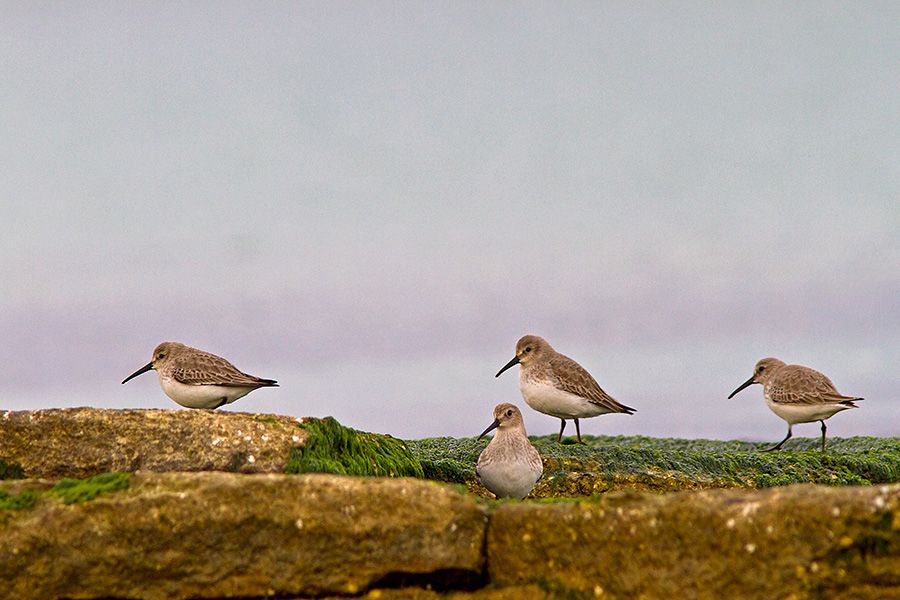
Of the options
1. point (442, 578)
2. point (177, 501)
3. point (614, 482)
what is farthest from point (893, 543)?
point (614, 482)

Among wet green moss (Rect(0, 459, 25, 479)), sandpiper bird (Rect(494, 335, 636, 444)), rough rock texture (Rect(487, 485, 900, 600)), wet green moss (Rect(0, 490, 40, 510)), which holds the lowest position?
rough rock texture (Rect(487, 485, 900, 600))

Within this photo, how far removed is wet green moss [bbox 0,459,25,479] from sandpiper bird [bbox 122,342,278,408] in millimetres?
4828

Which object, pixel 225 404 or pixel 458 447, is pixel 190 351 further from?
pixel 458 447

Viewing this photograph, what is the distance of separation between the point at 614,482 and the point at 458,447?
9.30 ft

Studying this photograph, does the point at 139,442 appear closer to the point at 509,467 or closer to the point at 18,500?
the point at 18,500

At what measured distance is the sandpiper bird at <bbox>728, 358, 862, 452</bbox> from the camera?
1525 cm

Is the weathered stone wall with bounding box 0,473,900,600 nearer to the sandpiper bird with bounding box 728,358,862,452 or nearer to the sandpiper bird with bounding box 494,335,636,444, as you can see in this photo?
the sandpiper bird with bounding box 494,335,636,444

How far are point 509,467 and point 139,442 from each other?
3564 mm

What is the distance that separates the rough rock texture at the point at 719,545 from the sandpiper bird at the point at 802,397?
10.4 m

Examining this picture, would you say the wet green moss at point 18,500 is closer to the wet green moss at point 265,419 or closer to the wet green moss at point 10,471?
the wet green moss at point 10,471

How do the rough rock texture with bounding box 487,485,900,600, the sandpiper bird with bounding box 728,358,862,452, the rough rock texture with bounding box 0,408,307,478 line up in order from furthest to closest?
the sandpiper bird with bounding box 728,358,862,452 → the rough rock texture with bounding box 0,408,307,478 → the rough rock texture with bounding box 487,485,900,600

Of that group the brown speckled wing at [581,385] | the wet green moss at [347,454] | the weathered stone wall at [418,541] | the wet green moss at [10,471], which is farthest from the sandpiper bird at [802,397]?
the wet green moss at [10,471]

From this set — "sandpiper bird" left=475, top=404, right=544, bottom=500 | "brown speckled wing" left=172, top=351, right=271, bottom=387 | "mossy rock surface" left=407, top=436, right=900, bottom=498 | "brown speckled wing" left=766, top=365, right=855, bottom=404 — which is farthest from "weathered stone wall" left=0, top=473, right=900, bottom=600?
"brown speckled wing" left=766, top=365, right=855, bottom=404

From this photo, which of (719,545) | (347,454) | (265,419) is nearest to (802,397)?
(347,454)
